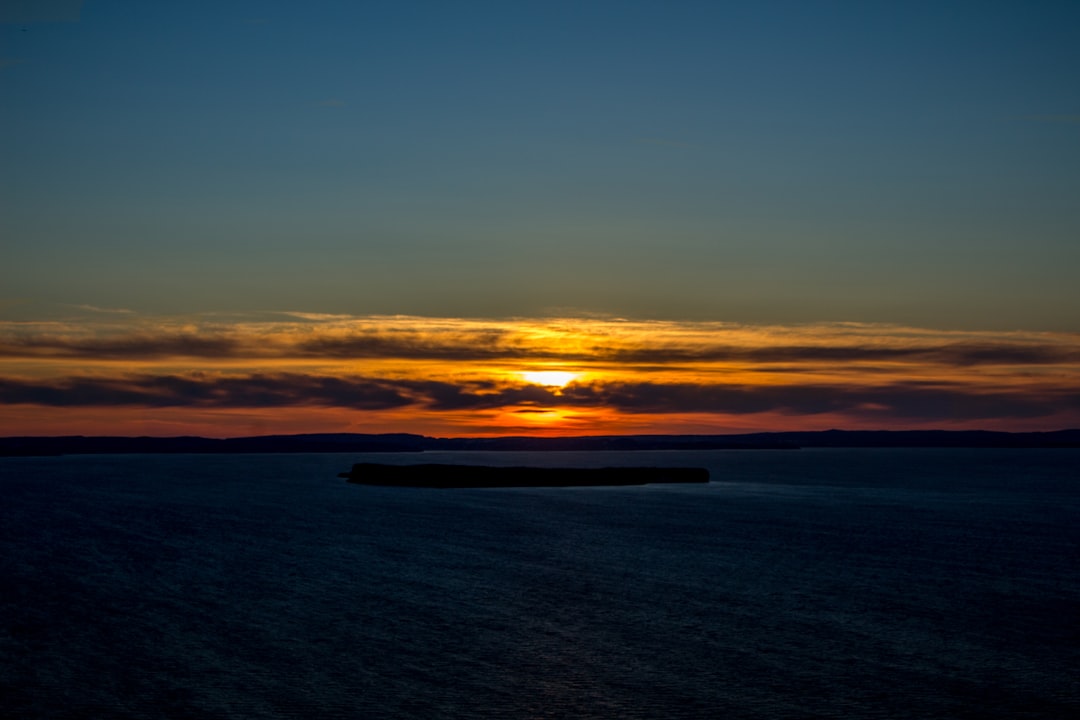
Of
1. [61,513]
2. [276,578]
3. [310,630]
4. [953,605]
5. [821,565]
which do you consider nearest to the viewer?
[310,630]

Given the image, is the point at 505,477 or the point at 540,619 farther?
the point at 505,477

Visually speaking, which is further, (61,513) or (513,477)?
(513,477)

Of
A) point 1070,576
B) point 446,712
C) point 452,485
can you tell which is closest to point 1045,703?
point 446,712

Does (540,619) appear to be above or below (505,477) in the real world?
above

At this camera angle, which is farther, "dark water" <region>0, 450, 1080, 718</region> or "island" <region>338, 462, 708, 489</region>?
"island" <region>338, 462, 708, 489</region>

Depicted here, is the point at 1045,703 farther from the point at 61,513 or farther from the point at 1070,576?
the point at 61,513

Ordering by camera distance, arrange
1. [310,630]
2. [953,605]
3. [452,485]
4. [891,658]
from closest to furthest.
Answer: [891,658] < [310,630] < [953,605] < [452,485]

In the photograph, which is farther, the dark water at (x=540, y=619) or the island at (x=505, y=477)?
the island at (x=505, y=477)
